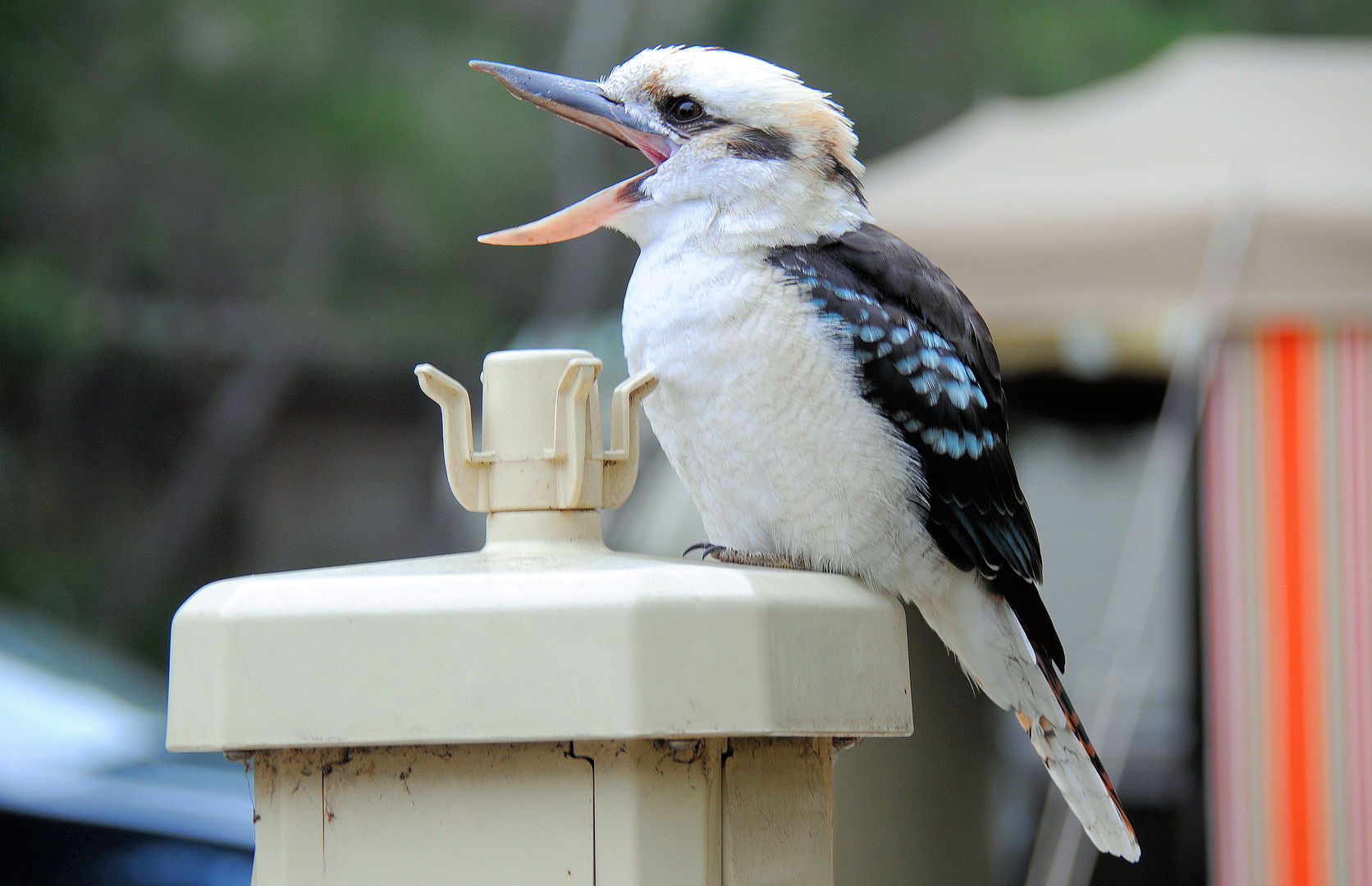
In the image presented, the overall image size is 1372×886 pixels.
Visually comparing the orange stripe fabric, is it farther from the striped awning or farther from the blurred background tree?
the blurred background tree

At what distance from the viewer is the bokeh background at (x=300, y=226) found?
27.7ft

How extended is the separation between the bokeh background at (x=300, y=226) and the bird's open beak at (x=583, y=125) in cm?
514

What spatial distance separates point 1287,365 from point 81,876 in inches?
127

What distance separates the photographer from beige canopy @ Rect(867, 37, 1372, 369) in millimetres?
3326

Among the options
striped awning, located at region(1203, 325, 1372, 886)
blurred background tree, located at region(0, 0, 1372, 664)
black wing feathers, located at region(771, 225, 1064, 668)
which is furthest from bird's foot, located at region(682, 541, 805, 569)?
blurred background tree, located at region(0, 0, 1372, 664)

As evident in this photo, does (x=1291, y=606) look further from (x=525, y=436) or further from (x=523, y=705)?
(x=523, y=705)

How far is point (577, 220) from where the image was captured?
1377 mm

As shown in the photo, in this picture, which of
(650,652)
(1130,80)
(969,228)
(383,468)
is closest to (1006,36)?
(1130,80)

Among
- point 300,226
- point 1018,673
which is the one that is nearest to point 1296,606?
point 1018,673

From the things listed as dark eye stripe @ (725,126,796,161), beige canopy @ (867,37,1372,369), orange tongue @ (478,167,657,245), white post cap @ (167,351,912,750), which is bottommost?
white post cap @ (167,351,912,750)

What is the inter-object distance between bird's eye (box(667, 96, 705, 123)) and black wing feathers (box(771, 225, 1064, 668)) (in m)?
0.21

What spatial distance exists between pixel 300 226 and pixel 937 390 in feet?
29.4

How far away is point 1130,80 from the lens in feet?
16.3

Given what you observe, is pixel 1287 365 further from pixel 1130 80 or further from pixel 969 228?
pixel 1130 80
